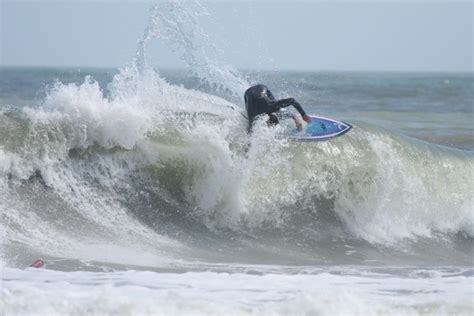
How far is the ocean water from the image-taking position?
7.52 m

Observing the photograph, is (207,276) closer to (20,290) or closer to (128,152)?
(20,290)

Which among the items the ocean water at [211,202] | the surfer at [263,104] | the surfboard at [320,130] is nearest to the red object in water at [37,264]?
the ocean water at [211,202]

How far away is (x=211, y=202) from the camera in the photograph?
10414 mm

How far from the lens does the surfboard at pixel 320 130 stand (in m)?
11.0

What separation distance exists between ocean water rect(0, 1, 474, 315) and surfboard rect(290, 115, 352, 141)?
0.99 ft

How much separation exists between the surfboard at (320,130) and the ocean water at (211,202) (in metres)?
0.30

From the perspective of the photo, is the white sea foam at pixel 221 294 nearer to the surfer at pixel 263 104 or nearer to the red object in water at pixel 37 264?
the red object in water at pixel 37 264

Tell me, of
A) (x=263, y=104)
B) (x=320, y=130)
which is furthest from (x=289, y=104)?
(x=320, y=130)

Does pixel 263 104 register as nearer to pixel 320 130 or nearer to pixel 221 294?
pixel 320 130

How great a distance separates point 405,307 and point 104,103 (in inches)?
219

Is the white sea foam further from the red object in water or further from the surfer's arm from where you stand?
the surfer's arm

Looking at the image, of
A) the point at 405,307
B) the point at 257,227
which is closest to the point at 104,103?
the point at 257,227

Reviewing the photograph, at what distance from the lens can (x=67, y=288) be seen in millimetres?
6738

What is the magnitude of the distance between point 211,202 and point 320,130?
1.93 m
